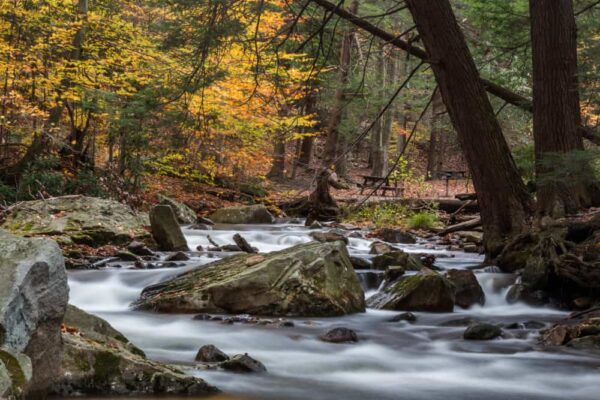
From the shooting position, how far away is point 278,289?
7516 mm

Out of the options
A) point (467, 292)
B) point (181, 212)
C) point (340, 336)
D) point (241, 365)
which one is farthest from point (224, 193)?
point (241, 365)

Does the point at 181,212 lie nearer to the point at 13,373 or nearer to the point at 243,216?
the point at 243,216

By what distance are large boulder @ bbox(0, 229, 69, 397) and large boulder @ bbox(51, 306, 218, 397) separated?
0.43 feet

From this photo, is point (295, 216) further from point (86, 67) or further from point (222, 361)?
point (222, 361)

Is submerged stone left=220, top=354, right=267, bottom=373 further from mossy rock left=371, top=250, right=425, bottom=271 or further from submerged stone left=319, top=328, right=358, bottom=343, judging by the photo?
mossy rock left=371, top=250, right=425, bottom=271

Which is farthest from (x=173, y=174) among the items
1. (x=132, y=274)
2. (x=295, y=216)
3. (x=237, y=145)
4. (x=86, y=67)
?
(x=132, y=274)

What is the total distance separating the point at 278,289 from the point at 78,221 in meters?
5.73

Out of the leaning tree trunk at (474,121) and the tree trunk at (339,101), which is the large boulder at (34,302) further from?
the tree trunk at (339,101)

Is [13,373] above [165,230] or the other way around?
the other way around

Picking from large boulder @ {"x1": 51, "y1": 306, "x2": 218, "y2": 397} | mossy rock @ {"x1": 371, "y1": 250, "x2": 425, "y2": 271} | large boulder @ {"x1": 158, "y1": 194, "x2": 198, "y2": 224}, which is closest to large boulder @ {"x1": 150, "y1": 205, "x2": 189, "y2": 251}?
mossy rock @ {"x1": 371, "y1": 250, "x2": 425, "y2": 271}

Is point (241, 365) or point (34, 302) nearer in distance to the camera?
point (34, 302)

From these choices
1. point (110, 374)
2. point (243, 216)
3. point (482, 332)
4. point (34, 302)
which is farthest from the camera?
point (243, 216)

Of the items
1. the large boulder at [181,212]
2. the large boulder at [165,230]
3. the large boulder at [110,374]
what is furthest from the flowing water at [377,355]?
the large boulder at [181,212]

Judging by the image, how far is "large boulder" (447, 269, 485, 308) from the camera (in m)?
8.41
